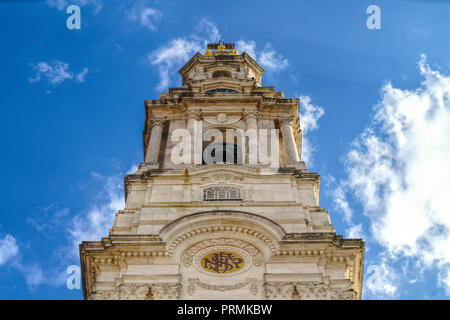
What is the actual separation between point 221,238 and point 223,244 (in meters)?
0.31

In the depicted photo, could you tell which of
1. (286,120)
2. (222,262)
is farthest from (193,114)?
(222,262)

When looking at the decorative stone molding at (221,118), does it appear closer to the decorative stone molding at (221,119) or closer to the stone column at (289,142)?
the decorative stone molding at (221,119)

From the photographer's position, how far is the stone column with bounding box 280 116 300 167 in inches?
1385

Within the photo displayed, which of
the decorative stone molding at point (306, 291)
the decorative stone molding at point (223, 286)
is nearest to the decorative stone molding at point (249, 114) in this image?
the decorative stone molding at point (223, 286)

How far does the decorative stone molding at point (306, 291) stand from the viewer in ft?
83.0

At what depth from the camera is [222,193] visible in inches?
1254

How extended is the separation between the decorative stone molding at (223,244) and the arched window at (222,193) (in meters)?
3.42

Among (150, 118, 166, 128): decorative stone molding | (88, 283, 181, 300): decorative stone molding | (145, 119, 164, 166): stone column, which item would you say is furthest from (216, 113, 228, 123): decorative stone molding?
(88, 283, 181, 300): decorative stone molding

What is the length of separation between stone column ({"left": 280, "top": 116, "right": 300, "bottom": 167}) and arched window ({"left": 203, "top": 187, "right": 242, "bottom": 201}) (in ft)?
13.5
